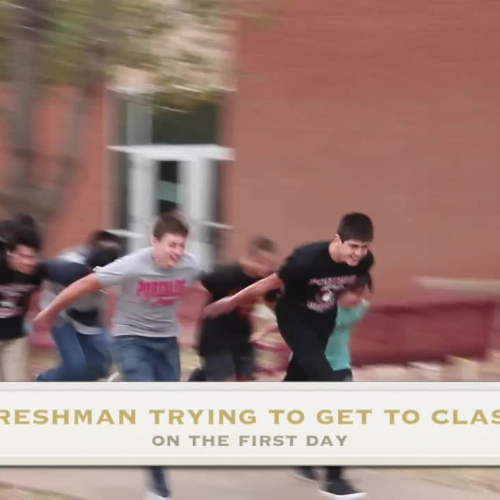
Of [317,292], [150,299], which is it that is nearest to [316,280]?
[317,292]

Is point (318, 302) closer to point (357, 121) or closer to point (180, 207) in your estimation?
point (357, 121)

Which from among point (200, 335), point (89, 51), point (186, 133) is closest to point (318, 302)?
point (200, 335)

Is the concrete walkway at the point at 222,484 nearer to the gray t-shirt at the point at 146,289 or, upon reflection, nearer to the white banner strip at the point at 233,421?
the white banner strip at the point at 233,421

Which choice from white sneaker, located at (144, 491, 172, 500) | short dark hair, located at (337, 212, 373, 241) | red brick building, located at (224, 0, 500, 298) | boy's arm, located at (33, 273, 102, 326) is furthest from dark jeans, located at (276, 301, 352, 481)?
red brick building, located at (224, 0, 500, 298)

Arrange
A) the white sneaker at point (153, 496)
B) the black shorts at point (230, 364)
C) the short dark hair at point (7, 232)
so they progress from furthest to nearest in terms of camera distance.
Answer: the black shorts at point (230, 364) < the short dark hair at point (7, 232) < the white sneaker at point (153, 496)

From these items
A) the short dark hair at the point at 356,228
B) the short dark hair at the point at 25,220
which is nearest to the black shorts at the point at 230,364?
the short dark hair at the point at 356,228

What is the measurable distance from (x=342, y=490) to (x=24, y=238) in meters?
2.18

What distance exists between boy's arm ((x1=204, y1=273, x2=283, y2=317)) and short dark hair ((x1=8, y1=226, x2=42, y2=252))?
3.41ft

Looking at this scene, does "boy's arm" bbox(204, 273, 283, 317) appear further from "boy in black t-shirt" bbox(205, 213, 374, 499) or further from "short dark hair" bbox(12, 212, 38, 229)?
"short dark hair" bbox(12, 212, 38, 229)

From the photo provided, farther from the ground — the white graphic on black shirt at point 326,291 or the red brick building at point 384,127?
the red brick building at point 384,127

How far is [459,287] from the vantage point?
10969mm

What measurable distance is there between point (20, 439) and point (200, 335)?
4.77 ft

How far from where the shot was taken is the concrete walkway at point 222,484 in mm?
5672

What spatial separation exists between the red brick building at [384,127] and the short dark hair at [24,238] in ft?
18.7
